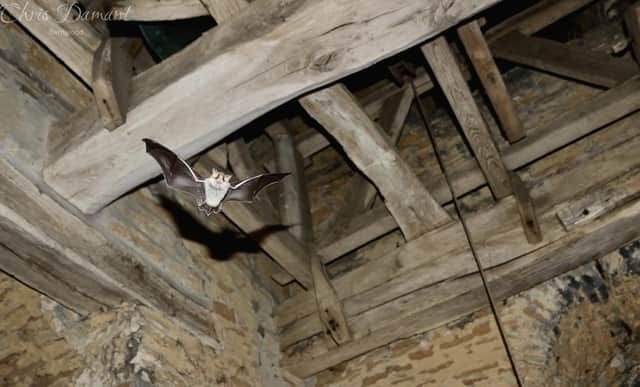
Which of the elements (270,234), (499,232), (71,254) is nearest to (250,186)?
(71,254)

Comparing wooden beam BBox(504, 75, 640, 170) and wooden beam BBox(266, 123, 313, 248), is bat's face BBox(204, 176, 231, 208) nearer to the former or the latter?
wooden beam BBox(266, 123, 313, 248)

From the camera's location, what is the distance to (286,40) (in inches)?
70.9

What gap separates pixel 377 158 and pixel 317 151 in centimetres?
121

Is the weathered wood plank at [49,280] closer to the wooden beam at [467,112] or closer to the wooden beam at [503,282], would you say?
the wooden beam at [503,282]

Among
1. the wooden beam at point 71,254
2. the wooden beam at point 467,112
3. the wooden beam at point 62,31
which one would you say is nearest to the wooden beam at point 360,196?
the wooden beam at point 467,112

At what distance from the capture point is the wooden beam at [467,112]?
2357 mm

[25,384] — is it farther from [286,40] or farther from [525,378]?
[525,378]

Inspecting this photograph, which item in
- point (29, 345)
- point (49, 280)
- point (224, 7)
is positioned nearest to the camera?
point (224, 7)

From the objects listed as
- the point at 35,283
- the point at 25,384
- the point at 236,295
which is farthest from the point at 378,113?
the point at 25,384

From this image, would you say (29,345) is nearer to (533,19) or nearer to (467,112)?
(467,112)

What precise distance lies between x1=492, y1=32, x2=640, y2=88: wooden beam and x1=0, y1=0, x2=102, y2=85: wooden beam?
2.48 metres

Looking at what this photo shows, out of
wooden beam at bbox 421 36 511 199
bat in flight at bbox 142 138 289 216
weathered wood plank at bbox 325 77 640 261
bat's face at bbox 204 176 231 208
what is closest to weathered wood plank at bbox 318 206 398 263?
weathered wood plank at bbox 325 77 640 261

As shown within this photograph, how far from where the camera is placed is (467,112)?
8.26 ft

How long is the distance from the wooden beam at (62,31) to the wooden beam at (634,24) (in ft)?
8.79
